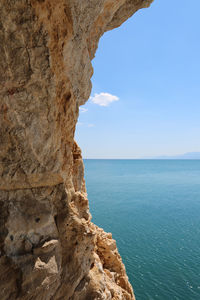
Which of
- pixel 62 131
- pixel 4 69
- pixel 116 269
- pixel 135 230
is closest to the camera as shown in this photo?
pixel 4 69

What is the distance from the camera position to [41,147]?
5.99 metres

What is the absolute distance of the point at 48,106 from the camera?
19.2ft

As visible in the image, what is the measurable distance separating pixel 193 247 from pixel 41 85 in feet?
84.0

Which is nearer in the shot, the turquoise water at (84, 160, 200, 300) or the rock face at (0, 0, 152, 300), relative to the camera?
the rock face at (0, 0, 152, 300)

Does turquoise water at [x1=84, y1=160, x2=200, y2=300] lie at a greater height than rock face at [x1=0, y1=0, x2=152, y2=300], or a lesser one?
lesser

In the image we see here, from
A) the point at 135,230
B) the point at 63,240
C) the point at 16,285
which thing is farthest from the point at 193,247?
the point at 16,285

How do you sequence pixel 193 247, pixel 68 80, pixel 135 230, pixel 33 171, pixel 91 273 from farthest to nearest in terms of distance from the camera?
pixel 135 230 → pixel 193 247 → pixel 91 273 → pixel 68 80 → pixel 33 171

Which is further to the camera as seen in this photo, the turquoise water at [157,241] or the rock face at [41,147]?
the turquoise water at [157,241]

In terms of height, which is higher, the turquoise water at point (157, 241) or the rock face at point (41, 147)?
the rock face at point (41, 147)

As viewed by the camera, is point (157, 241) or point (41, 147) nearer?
point (41, 147)

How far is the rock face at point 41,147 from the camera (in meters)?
5.24

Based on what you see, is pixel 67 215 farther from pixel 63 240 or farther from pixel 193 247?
pixel 193 247

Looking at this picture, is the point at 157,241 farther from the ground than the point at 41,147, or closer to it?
closer to it

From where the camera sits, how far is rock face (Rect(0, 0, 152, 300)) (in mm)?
5238
